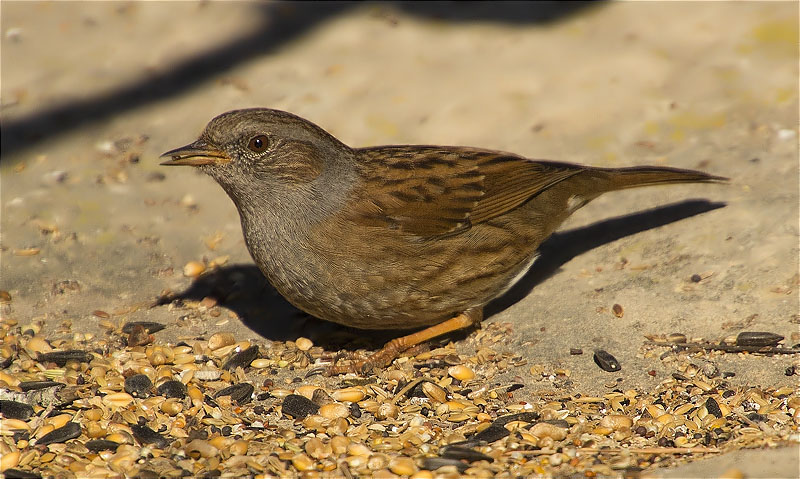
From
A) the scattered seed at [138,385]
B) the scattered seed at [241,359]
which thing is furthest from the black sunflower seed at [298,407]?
the scattered seed at [138,385]

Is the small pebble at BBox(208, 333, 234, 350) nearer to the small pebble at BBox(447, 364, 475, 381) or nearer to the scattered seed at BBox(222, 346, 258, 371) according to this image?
the scattered seed at BBox(222, 346, 258, 371)

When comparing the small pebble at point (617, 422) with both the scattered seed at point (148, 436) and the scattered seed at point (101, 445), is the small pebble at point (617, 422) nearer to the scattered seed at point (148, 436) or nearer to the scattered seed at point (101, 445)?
the scattered seed at point (148, 436)

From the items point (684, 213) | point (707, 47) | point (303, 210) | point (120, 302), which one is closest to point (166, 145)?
point (120, 302)

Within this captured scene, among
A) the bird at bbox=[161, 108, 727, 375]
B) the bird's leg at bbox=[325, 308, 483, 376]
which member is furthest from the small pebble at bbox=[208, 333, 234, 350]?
the bird's leg at bbox=[325, 308, 483, 376]

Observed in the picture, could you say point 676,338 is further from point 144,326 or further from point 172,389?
point 144,326

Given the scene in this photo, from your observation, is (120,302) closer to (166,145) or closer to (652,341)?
(166,145)

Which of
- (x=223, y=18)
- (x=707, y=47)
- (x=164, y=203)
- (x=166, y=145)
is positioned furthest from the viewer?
(x=223, y=18)
